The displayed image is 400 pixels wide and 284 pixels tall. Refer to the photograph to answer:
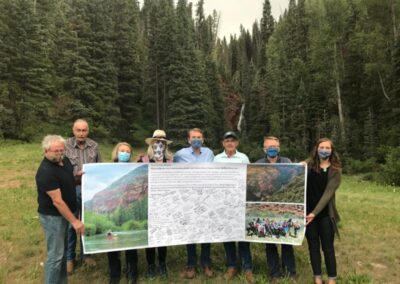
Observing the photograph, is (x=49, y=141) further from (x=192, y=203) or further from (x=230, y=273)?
(x=230, y=273)

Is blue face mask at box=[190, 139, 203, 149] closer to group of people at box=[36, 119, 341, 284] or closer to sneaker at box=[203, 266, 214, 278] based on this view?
group of people at box=[36, 119, 341, 284]

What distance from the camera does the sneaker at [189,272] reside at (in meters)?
6.01

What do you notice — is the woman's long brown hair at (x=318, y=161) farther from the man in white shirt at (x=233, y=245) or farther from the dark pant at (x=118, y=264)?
the dark pant at (x=118, y=264)

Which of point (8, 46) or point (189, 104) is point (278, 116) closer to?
point (189, 104)

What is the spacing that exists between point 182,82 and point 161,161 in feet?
122

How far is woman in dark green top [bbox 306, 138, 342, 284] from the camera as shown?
543 centimetres

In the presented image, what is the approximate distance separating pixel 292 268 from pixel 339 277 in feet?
2.58

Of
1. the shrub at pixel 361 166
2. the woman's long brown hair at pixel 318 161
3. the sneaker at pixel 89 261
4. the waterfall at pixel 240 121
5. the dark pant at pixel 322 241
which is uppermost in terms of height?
the waterfall at pixel 240 121

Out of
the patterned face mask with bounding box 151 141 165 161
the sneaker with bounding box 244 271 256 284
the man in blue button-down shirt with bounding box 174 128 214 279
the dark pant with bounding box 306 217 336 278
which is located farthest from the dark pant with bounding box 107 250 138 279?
the dark pant with bounding box 306 217 336 278

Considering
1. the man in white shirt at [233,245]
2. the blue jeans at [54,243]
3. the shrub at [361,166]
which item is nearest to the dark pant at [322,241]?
the man in white shirt at [233,245]

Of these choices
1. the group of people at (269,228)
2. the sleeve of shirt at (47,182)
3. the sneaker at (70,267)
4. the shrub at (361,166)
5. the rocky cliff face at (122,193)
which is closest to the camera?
the sleeve of shirt at (47,182)

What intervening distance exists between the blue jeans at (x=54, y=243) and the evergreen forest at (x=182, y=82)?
73.9 feet

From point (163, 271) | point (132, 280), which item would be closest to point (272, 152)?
point (163, 271)

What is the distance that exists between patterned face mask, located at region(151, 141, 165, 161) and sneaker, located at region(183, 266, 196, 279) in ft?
5.94
